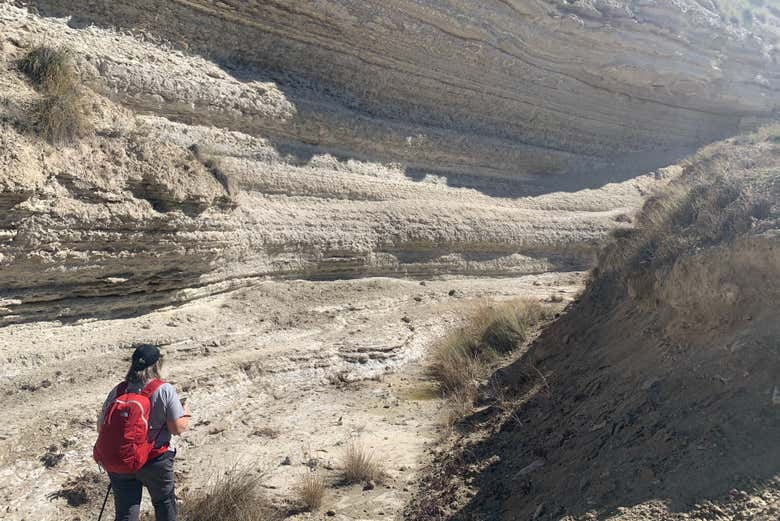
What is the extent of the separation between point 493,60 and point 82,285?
34.5 ft

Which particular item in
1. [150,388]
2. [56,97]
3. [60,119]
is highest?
[56,97]

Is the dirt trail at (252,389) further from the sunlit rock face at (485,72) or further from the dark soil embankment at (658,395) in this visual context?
the sunlit rock face at (485,72)

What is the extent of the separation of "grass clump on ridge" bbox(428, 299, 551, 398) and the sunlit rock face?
4.06 m

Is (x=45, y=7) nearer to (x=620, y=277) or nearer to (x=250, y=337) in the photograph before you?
(x=250, y=337)

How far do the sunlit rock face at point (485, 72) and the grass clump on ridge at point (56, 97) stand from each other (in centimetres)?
112

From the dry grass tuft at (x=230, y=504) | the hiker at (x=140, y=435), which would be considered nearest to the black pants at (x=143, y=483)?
the hiker at (x=140, y=435)

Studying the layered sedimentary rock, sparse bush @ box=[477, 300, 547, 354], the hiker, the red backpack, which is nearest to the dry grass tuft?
the hiker

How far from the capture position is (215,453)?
600 cm

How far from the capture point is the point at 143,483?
4094 millimetres

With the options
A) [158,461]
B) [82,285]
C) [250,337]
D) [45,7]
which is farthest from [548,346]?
[45,7]

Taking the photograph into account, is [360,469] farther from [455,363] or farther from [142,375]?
[455,363]

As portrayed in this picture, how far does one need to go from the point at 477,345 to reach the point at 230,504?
402cm

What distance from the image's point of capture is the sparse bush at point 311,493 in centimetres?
510

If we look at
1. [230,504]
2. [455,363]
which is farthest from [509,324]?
[230,504]
